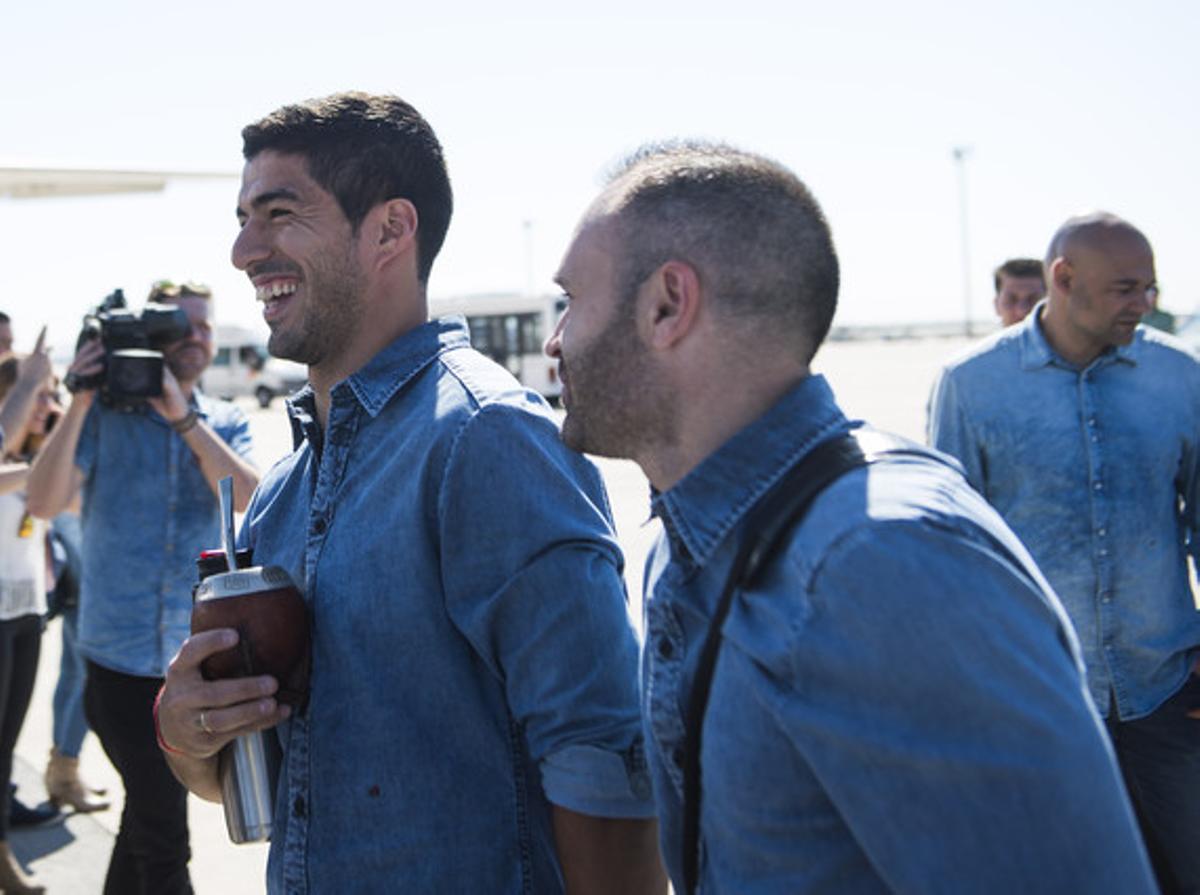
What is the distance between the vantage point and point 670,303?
4.46ft

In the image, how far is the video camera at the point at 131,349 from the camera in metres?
3.72

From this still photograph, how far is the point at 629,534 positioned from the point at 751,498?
9.52 metres

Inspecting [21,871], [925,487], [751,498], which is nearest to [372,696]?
[751,498]

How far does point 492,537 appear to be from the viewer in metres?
1.66

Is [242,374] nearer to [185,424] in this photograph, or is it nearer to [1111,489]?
[185,424]

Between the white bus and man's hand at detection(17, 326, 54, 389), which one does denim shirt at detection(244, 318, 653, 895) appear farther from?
the white bus

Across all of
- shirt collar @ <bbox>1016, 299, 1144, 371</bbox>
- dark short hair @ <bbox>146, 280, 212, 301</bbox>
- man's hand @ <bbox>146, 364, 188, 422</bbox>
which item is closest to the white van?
dark short hair @ <bbox>146, 280, 212, 301</bbox>

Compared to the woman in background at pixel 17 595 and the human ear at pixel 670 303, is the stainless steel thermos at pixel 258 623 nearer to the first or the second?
the human ear at pixel 670 303

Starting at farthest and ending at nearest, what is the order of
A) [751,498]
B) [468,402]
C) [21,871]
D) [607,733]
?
[21,871], [468,402], [607,733], [751,498]

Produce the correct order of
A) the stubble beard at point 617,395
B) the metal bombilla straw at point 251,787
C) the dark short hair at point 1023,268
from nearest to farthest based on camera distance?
the stubble beard at point 617,395
the metal bombilla straw at point 251,787
the dark short hair at point 1023,268

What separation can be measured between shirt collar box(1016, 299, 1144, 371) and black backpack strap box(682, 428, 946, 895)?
7.22 ft

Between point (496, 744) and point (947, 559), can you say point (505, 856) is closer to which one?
point (496, 744)

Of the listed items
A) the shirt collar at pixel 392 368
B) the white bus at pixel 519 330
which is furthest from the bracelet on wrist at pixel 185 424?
the white bus at pixel 519 330

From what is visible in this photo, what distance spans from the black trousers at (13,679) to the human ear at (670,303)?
12.3 feet
